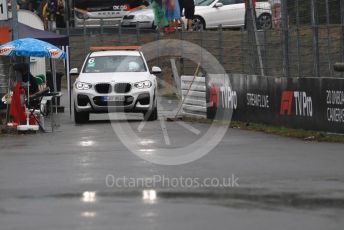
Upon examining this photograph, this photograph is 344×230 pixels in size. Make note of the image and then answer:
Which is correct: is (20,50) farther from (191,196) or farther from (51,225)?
(51,225)

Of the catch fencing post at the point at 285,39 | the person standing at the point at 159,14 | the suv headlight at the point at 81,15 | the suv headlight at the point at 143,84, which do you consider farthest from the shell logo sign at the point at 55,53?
the suv headlight at the point at 81,15

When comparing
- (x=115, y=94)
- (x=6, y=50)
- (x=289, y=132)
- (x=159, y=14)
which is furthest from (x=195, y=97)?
(x=159, y=14)

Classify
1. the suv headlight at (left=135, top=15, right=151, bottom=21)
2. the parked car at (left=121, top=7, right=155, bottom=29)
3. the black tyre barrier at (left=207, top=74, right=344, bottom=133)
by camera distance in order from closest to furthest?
the black tyre barrier at (left=207, top=74, right=344, bottom=133) < the parked car at (left=121, top=7, right=155, bottom=29) < the suv headlight at (left=135, top=15, right=151, bottom=21)

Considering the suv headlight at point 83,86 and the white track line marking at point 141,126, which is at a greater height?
the suv headlight at point 83,86

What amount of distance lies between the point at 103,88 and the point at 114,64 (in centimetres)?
144

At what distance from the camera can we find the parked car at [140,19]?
41.8 m

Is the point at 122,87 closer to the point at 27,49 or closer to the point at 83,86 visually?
the point at 83,86

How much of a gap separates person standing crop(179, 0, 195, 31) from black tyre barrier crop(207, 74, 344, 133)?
1291 cm

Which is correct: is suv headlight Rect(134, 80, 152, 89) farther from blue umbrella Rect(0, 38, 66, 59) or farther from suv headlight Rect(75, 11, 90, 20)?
suv headlight Rect(75, 11, 90, 20)

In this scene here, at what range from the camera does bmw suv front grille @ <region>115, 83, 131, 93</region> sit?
81.4ft

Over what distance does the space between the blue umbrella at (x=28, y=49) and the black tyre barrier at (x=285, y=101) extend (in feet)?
13.4

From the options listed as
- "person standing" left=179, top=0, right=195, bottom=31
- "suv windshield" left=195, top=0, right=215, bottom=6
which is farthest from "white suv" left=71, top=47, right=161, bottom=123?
"suv windshield" left=195, top=0, right=215, bottom=6

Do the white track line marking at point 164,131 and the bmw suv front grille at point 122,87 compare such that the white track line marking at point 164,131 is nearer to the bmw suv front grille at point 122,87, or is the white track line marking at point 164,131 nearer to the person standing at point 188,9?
the bmw suv front grille at point 122,87

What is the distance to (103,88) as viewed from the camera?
24891mm
